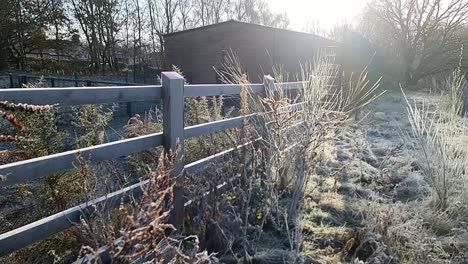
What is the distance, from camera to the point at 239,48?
20.6 meters

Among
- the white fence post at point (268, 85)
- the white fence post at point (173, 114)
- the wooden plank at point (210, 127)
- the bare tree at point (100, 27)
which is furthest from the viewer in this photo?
the bare tree at point (100, 27)

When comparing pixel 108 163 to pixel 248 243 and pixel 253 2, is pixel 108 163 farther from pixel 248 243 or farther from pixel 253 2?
pixel 253 2

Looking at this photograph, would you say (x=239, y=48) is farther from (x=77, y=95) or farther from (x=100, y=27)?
Answer: (x=77, y=95)

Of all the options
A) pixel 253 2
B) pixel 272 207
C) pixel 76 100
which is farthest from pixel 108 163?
pixel 253 2

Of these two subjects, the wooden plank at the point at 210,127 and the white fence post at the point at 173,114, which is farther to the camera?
the wooden plank at the point at 210,127

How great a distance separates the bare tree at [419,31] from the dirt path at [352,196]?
1852 cm

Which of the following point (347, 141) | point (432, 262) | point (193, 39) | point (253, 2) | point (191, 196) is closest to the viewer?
point (432, 262)

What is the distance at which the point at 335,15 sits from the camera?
1352 cm

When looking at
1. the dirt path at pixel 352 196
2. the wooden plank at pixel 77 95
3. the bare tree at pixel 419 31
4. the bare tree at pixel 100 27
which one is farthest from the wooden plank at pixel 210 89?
the bare tree at pixel 100 27

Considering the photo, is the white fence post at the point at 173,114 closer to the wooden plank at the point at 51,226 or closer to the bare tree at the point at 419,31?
the wooden plank at the point at 51,226

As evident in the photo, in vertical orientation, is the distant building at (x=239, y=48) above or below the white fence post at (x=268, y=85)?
above

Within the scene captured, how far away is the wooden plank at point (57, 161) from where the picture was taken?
1550mm

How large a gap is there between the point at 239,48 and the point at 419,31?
11327 mm

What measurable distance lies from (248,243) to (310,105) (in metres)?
1.54
